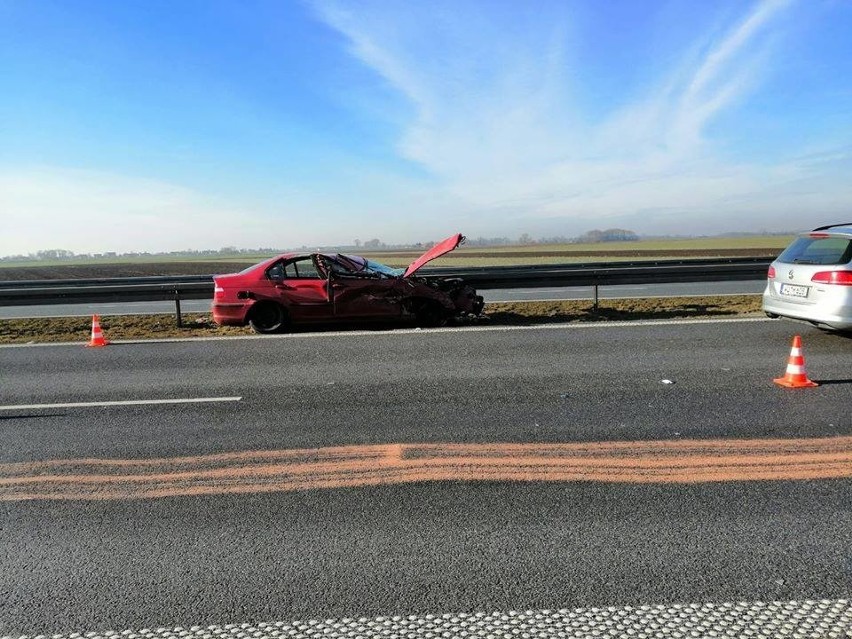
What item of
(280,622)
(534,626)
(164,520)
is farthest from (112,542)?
(534,626)

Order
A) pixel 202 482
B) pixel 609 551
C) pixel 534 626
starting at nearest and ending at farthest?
pixel 534 626 < pixel 609 551 < pixel 202 482

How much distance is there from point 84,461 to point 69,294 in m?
9.16

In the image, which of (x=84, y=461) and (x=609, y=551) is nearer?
(x=609, y=551)

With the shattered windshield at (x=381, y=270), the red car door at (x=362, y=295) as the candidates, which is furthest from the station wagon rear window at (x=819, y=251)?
the shattered windshield at (x=381, y=270)

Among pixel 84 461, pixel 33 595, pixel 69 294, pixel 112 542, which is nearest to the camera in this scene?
pixel 33 595

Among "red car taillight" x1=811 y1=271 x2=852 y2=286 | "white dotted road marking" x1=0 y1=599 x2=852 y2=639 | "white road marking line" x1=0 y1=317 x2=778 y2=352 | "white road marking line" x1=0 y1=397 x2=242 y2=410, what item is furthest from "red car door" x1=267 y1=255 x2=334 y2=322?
"white dotted road marking" x1=0 y1=599 x2=852 y2=639

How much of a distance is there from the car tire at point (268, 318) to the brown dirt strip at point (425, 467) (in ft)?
20.1

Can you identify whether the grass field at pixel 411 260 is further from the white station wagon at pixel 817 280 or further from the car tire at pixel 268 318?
the white station wagon at pixel 817 280

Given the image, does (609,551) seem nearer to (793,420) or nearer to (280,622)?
(280,622)

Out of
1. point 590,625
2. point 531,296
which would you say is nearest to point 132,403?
point 590,625

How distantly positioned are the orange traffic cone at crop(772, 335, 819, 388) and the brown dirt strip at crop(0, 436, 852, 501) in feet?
5.60

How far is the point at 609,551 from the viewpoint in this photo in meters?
3.20

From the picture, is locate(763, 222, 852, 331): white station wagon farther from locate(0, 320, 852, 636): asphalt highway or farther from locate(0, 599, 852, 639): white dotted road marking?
locate(0, 599, 852, 639): white dotted road marking

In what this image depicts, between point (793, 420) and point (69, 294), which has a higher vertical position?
point (69, 294)
